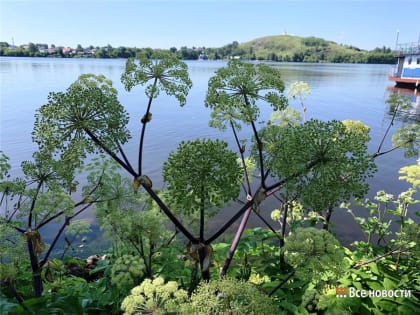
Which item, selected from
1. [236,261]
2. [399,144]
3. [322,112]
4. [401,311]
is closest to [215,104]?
[399,144]

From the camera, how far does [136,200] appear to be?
3.95 metres

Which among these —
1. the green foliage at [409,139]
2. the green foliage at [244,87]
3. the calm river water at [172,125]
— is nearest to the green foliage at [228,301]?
the green foliage at [244,87]

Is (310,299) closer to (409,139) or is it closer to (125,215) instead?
(125,215)

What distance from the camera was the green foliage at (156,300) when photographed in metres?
2.53

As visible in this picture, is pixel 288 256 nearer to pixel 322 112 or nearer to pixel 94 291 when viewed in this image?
pixel 94 291

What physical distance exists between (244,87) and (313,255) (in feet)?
5.50

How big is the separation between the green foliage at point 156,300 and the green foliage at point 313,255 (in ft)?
3.71

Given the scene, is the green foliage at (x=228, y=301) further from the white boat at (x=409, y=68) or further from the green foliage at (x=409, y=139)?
the white boat at (x=409, y=68)

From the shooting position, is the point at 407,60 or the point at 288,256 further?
the point at 407,60

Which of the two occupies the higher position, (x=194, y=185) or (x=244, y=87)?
(x=244, y=87)

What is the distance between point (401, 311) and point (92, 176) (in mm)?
3930

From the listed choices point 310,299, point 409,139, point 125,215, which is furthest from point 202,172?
point 409,139

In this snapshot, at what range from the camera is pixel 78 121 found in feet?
9.32

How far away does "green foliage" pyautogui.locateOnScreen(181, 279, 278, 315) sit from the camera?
223cm
